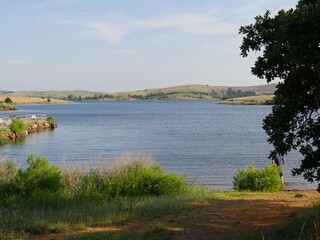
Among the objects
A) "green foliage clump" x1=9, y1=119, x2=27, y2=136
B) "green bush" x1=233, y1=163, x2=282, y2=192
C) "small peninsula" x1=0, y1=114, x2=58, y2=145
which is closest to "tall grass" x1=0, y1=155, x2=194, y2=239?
"green bush" x1=233, y1=163, x2=282, y2=192

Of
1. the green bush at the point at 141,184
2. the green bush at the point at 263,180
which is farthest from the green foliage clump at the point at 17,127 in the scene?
the green bush at the point at 263,180

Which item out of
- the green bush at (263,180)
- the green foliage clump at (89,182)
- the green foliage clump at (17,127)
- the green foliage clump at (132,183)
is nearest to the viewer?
the green foliage clump at (89,182)

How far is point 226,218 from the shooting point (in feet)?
46.5

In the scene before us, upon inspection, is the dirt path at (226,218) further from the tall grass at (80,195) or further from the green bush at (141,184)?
the green bush at (141,184)

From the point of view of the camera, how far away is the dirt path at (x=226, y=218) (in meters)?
12.3

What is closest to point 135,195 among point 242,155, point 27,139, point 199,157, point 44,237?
point 44,237

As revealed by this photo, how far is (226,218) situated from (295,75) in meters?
5.81

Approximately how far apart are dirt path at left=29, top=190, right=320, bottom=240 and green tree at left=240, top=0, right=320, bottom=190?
8.99ft

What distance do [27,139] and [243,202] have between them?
50.8 meters

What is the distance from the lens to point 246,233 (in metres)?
11.9

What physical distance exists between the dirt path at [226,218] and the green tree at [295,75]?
274cm

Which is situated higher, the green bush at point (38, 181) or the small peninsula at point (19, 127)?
the green bush at point (38, 181)

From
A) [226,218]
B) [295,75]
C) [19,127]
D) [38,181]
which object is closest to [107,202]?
[38,181]

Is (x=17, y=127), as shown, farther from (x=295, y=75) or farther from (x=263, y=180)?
(x=295, y=75)
